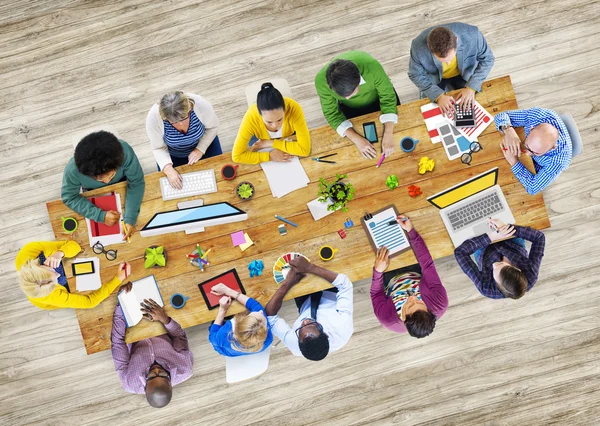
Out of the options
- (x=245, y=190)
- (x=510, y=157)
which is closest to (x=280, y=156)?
(x=245, y=190)

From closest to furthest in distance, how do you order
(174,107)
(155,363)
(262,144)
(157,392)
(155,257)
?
(174,107) → (155,257) → (262,144) → (157,392) → (155,363)

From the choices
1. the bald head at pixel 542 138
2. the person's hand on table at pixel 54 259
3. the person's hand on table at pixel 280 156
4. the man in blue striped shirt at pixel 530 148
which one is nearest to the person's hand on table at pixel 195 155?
the person's hand on table at pixel 280 156

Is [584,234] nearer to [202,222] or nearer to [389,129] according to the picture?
[389,129]

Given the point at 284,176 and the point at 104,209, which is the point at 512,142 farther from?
the point at 104,209

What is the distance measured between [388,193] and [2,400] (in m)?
3.43

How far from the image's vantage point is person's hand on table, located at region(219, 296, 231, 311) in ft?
9.55

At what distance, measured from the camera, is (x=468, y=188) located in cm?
292

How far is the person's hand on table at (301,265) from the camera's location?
2.89m

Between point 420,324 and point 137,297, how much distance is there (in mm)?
1748

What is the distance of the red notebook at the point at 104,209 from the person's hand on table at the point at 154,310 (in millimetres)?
480

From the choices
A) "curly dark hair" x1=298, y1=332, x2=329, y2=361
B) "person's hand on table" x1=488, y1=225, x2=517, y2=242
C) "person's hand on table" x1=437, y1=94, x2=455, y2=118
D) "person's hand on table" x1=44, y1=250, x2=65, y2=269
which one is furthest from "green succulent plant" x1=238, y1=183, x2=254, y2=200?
"person's hand on table" x1=488, y1=225, x2=517, y2=242

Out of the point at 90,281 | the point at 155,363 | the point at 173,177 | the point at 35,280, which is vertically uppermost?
the point at 173,177

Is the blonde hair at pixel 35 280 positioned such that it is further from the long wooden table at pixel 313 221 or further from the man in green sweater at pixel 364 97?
the man in green sweater at pixel 364 97

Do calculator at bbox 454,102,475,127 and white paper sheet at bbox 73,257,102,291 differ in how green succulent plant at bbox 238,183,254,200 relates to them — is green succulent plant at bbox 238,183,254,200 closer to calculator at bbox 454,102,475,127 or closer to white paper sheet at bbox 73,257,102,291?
white paper sheet at bbox 73,257,102,291
